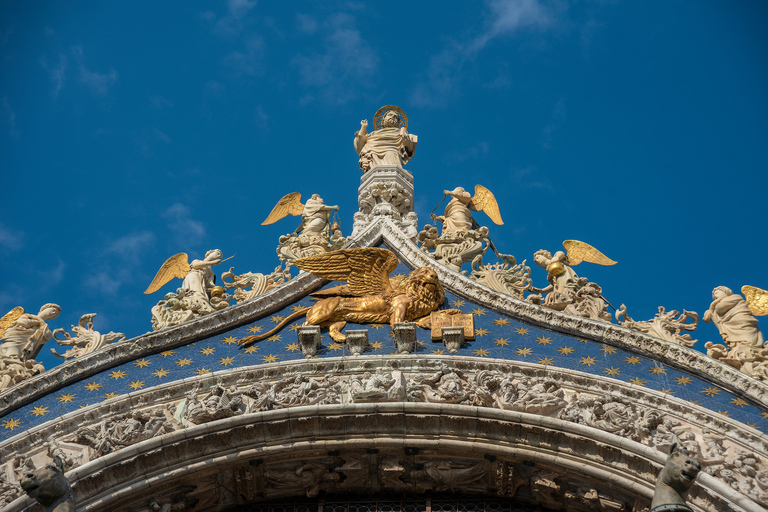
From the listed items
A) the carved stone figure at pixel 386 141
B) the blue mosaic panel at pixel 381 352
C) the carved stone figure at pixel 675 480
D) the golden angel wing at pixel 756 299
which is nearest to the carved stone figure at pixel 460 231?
the blue mosaic panel at pixel 381 352

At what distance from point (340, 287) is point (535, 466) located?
12.7 ft

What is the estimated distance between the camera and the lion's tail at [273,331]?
1390 cm

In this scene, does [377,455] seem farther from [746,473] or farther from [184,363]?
[746,473]

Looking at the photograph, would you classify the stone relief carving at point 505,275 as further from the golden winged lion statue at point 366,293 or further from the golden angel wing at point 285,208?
the golden angel wing at point 285,208

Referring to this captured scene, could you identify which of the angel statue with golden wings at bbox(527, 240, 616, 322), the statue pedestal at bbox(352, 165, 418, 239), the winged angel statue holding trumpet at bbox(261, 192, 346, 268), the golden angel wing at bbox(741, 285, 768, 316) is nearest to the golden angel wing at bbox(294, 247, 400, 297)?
the winged angel statue holding trumpet at bbox(261, 192, 346, 268)

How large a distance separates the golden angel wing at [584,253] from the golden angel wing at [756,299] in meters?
2.14

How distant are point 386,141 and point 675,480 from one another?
31.7 feet

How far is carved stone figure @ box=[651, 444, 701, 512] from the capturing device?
31.6 ft

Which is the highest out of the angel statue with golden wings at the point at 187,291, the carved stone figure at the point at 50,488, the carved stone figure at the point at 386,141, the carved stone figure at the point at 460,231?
the carved stone figure at the point at 386,141

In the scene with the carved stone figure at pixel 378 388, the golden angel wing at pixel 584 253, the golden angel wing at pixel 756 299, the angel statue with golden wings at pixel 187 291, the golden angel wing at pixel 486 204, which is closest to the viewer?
the carved stone figure at pixel 378 388

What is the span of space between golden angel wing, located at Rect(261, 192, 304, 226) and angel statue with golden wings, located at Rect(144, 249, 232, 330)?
1.66 m

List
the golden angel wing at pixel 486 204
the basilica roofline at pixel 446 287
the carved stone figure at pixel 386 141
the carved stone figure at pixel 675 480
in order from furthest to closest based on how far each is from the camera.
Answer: the carved stone figure at pixel 386 141 → the golden angel wing at pixel 486 204 → the basilica roofline at pixel 446 287 → the carved stone figure at pixel 675 480

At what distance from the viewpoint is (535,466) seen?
12.1 meters

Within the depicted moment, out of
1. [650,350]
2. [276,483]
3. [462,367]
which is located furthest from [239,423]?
[650,350]
